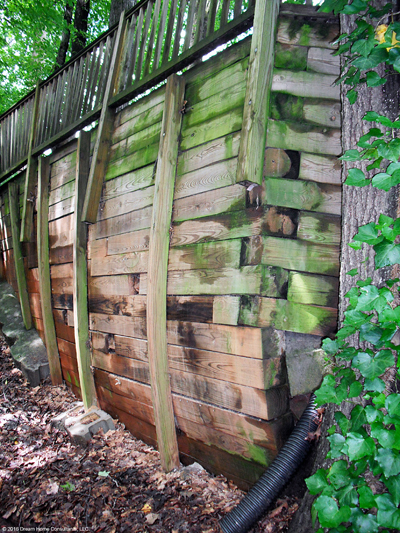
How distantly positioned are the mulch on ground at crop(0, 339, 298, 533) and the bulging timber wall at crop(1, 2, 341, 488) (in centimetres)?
30

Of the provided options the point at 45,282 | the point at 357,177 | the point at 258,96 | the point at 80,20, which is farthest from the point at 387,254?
the point at 80,20

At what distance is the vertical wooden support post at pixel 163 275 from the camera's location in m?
3.12

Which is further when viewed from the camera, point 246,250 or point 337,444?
point 246,250

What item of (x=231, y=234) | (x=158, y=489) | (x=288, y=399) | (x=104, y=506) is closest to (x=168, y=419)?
(x=158, y=489)

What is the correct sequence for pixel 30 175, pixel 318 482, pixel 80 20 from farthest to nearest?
pixel 80 20 → pixel 30 175 → pixel 318 482

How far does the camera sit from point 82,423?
4008mm

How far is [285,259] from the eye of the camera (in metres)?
2.57

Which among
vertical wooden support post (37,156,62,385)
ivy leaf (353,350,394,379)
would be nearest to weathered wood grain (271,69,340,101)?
ivy leaf (353,350,394,379)

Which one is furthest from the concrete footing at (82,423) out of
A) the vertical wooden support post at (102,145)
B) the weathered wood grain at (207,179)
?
the weathered wood grain at (207,179)

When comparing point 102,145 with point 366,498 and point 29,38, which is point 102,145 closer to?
point 366,498

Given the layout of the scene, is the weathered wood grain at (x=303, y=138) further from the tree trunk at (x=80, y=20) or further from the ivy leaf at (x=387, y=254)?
the tree trunk at (x=80, y=20)

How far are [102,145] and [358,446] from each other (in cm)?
386

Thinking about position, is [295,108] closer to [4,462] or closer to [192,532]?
[192,532]

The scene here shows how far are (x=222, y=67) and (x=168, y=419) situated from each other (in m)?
3.17
